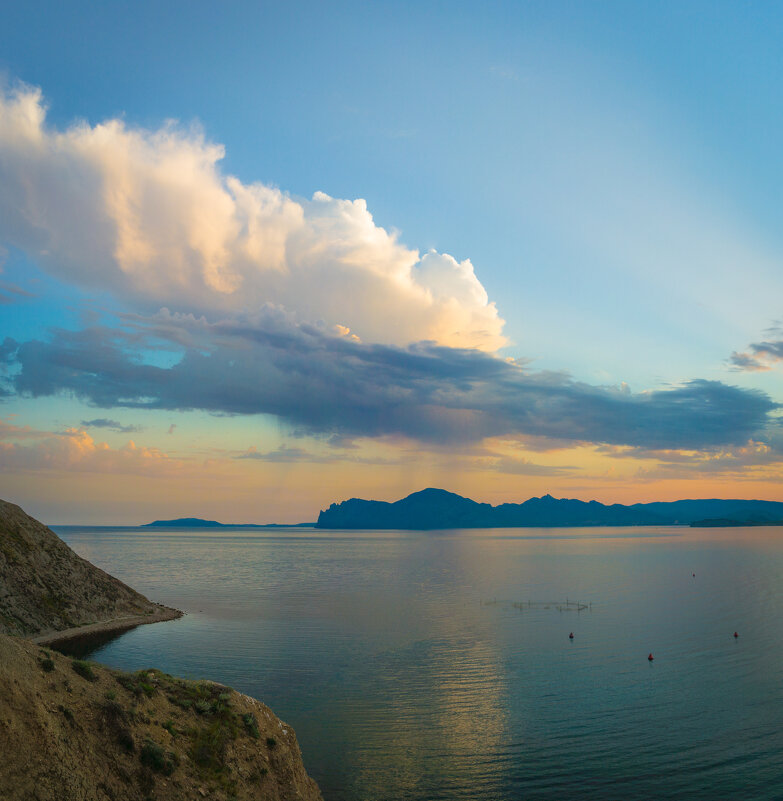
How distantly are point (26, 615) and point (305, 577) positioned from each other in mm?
87625

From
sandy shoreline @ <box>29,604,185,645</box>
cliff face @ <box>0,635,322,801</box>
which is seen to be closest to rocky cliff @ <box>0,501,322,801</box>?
cliff face @ <box>0,635,322,801</box>

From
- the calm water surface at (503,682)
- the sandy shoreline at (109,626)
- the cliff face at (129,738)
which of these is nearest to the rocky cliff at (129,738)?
the cliff face at (129,738)

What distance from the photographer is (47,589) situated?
75.9 metres

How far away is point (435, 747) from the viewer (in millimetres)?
38625

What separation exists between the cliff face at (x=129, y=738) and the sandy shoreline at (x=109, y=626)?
148 ft

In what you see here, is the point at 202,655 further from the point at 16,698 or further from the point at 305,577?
the point at 305,577

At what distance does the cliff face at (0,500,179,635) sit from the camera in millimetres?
69875

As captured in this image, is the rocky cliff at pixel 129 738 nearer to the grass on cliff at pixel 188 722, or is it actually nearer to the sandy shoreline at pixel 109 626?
the grass on cliff at pixel 188 722

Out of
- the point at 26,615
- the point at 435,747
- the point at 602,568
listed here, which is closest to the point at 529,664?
the point at 435,747

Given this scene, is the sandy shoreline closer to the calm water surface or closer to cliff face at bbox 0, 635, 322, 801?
the calm water surface

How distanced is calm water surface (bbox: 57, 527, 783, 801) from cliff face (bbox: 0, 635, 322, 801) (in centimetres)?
623

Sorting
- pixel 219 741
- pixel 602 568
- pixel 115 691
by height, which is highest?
pixel 115 691

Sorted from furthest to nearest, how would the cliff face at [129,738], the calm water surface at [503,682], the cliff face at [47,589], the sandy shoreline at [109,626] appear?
the cliff face at [47,589]
the sandy shoreline at [109,626]
the calm water surface at [503,682]
the cliff face at [129,738]

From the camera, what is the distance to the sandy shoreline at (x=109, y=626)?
2645 inches
